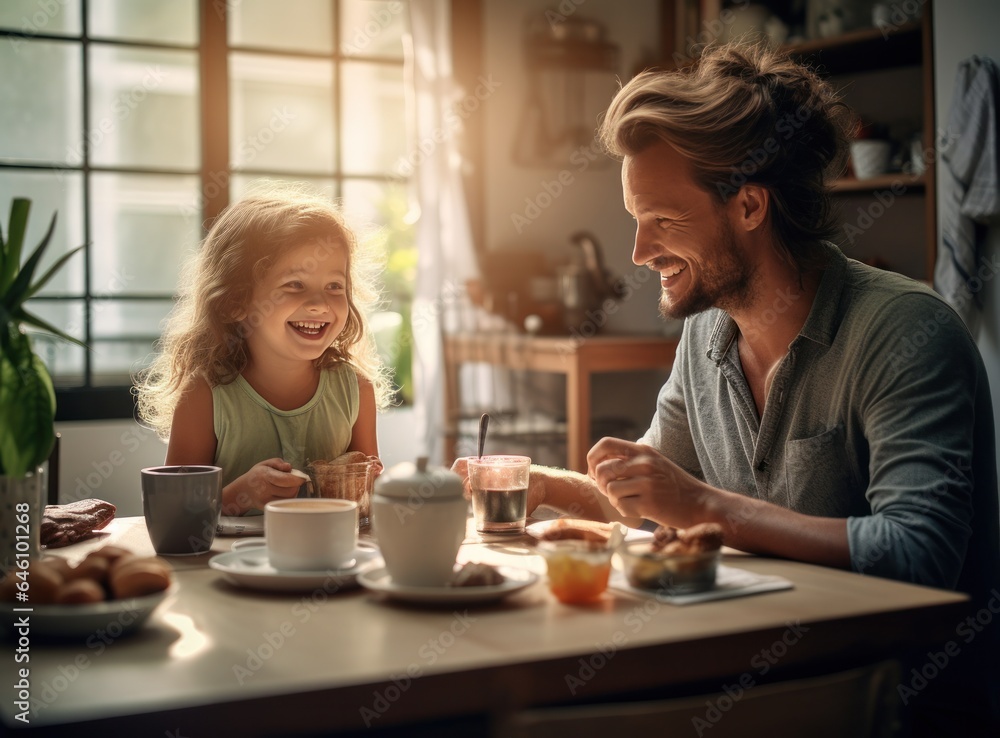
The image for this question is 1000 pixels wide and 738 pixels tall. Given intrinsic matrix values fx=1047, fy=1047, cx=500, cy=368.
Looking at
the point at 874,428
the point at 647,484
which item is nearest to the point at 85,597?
the point at 647,484

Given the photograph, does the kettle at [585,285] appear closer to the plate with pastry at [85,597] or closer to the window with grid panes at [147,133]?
the window with grid panes at [147,133]

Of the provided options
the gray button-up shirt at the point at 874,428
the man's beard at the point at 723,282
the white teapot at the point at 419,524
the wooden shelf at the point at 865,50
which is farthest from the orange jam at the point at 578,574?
the wooden shelf at the point at 865,50

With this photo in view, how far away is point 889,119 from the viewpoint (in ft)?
11.7

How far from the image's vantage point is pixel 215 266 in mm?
2020

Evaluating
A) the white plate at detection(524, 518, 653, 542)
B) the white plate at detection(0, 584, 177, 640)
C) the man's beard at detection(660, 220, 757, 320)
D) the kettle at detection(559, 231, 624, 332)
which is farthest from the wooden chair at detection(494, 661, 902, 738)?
the kettle at detection(559, 231, 624, 332)

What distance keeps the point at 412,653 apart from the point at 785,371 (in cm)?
83

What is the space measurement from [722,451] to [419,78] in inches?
113

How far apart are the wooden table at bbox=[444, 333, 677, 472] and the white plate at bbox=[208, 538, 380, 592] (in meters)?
2.29

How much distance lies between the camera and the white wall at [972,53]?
3016 mm

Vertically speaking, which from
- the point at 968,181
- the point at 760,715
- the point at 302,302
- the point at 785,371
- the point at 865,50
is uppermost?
the point at 865,50

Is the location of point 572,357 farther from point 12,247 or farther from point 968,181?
point 12,247

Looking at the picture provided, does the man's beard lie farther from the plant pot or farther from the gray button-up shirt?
the plant pot

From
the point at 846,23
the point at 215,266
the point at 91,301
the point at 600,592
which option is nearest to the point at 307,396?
the point at 215,266

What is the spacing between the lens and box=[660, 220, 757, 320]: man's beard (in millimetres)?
1598
